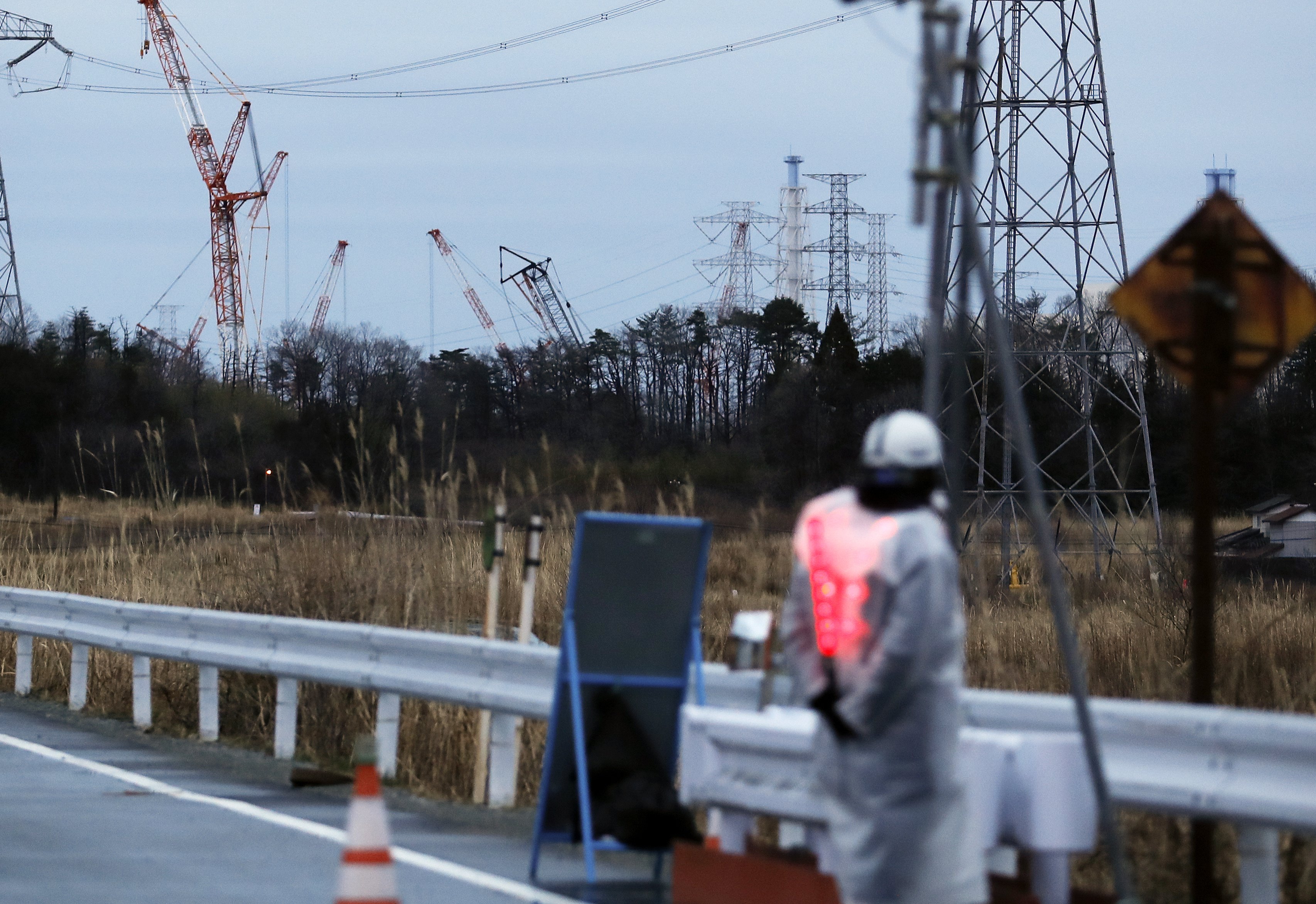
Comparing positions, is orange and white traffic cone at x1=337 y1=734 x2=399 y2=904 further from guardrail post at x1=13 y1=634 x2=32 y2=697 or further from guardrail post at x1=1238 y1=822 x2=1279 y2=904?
guardrail post at x1=13 y1=634 x2=32 y2=697

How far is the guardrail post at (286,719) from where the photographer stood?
10.9 meters

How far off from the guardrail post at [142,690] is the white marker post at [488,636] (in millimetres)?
3913

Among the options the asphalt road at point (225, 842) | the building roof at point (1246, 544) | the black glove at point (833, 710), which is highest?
the building roof at point (1246, 544)

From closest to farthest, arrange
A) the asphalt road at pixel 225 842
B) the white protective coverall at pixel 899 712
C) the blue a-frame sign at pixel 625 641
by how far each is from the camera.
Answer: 1. the white protective coverall at pixel 899 712
2. the asphalt road at pixel 225 842
3. the blue a-frame sign at pixel 625 641

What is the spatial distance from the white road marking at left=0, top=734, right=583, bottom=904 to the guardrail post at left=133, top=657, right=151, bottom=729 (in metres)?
0.98

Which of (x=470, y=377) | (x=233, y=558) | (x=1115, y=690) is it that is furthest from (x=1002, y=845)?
(x=470, y=377)

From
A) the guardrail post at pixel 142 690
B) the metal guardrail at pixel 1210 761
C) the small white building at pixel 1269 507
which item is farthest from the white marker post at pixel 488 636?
the small white building at pixel 1269 507

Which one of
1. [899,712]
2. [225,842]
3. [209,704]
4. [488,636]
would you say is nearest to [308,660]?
[209,704]

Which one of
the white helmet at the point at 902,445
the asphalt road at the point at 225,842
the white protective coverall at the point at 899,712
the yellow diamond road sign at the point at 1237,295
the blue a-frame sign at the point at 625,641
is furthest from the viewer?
the blue a-frame sign at the point at 625,641

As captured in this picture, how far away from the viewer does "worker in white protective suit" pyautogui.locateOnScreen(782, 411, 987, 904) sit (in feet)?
14.2

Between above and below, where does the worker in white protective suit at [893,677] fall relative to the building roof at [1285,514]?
below

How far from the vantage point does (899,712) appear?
4387 mm

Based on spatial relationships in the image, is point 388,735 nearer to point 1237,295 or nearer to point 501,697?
point 501,697

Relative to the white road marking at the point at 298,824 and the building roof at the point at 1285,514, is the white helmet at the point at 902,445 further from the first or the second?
the building roof at the point at 1285,514
